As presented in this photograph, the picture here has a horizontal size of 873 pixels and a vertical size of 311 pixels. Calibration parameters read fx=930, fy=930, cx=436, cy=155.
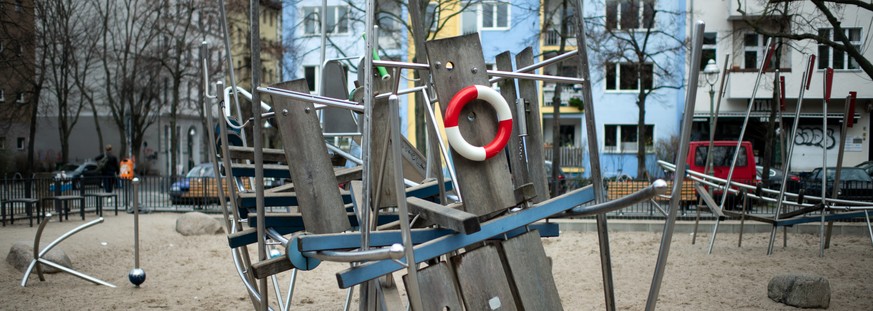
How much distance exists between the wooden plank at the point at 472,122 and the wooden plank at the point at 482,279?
0.70 feet

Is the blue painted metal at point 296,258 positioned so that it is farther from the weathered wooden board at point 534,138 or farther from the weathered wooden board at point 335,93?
the weathered wooden board at point 335,93

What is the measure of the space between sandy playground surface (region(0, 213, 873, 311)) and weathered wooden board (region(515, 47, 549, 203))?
137 inches

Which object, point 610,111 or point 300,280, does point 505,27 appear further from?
point 300,280

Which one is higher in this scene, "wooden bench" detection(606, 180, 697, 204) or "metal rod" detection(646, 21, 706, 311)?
"metal rod" detection(646, 21, 706, 311)

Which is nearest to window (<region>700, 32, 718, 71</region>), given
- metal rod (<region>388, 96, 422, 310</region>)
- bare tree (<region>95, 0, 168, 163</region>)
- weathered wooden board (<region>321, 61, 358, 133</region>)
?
bare tree (<region>95, 0, 168, 163</region>)

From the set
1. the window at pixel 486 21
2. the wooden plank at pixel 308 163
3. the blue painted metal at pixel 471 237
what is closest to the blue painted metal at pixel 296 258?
the blue painted metal at pixel 471 237

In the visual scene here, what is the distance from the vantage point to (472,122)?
13.3 ft

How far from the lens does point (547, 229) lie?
4.92 m

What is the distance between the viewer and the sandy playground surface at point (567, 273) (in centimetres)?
840

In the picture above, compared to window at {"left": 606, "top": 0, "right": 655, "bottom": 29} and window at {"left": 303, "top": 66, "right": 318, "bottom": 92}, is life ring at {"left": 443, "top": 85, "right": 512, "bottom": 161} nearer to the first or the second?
window at {"left": 606, "top": 0, "right": 655, "bottom": 29}

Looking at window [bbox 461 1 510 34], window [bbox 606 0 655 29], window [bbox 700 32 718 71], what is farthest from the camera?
window [bbox 461 1 510 34]

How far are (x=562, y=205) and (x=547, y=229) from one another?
0.93 metres

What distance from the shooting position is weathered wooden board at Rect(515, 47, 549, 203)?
4.56m

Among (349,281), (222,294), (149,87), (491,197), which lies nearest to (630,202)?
(491,197)
